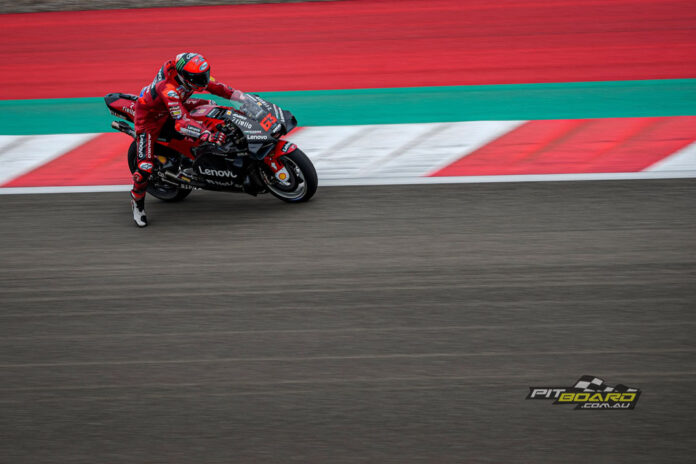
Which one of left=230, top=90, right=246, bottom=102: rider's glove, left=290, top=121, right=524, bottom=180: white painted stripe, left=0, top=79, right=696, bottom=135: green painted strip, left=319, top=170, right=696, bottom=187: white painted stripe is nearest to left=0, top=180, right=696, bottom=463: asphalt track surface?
left=319, top=170, right=696, bottom=187: white painted stripe

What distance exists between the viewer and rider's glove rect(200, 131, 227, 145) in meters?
6.64

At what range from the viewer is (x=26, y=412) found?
430 cm

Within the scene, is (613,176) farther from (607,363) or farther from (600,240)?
(607,363)

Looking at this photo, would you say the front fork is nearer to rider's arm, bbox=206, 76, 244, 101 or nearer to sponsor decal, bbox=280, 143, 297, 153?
sponsor decal, bbox=280, 143, 297, 153

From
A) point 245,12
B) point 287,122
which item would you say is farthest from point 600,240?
point 245,12

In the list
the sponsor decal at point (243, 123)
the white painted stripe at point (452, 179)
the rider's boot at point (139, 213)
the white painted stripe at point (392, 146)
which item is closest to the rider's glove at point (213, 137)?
the sponsor decal at point (243, 123)

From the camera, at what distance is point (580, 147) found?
329 inches

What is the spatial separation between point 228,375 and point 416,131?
5.32m

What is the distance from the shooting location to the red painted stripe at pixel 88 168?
8.16m

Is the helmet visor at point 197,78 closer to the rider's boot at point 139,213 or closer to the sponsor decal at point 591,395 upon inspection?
the rider's boot at point 139,213

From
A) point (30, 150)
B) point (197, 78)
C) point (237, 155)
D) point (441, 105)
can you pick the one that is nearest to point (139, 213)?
point (237, 155)

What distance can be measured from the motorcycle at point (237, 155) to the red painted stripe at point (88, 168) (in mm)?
925

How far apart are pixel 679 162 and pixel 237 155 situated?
4.72 metres

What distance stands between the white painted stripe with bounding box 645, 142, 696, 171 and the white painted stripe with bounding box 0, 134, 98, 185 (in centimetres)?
697
